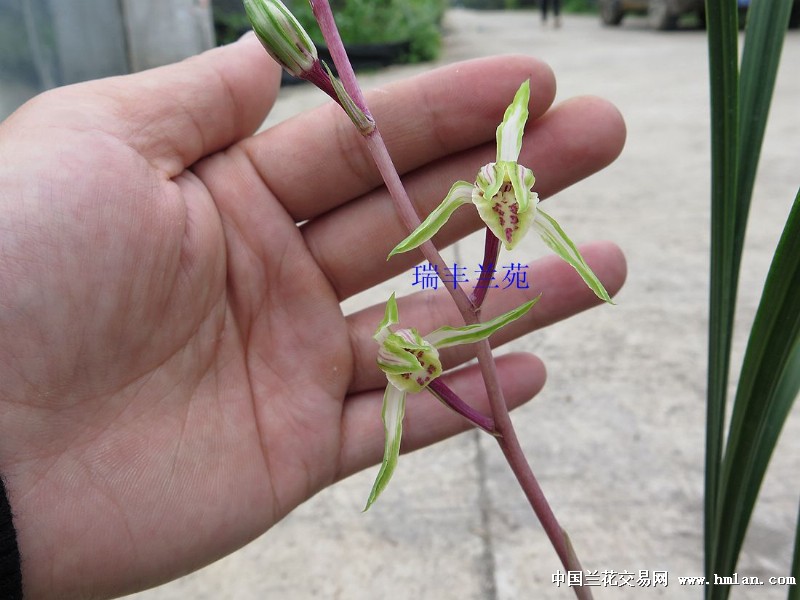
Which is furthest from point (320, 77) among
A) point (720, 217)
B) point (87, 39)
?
point (87, 39)

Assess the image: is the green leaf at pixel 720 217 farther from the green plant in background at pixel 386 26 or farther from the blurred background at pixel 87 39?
the green plant in background at pixel 386 26

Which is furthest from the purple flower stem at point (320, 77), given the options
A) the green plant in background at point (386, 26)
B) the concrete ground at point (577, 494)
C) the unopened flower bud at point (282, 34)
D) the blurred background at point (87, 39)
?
the green plant in background at point (386, 26)

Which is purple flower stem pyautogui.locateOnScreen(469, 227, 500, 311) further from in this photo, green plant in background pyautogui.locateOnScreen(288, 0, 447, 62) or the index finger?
green plant in background pyautogui.locateOnScreen(288, 0, 447, 62)

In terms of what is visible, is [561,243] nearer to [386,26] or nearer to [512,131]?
[512,131]

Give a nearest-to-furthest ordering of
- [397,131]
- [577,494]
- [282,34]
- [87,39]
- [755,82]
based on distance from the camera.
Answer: [282,34], [755,82], [397,131], [577,494], [87,39]

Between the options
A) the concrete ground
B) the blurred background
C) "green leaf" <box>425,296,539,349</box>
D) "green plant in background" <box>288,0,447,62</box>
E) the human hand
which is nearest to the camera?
"green leaf" <box>425,296,539,349</box>

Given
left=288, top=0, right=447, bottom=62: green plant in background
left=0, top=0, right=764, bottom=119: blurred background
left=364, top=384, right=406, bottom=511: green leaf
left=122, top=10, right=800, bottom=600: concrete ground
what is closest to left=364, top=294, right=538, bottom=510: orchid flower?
left=364, top=384, right=406, bottom=511: green leaf
